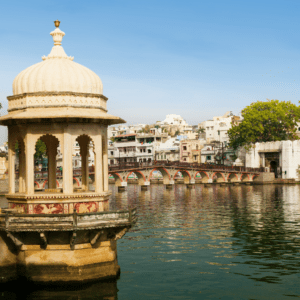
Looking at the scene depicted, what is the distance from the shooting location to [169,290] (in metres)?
17.2

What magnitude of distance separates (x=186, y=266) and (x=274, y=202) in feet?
109

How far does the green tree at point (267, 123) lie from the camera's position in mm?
96500

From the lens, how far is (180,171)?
9100 centimetres

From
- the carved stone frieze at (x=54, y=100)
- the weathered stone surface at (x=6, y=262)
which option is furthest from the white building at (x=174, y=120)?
the weathered stone surface at (x=6, y=262)

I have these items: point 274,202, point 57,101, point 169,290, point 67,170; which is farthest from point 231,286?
point 274,202

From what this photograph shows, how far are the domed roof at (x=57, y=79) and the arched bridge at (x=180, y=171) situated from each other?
205ft

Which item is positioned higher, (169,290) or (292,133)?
(292,133)

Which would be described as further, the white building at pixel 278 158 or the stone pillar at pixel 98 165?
the white building at pixel 278 158

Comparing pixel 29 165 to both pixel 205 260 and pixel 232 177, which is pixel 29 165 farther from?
pixel 232 177

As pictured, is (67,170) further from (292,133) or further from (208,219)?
(292,133)

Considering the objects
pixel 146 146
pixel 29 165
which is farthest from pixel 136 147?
pixel 29 165

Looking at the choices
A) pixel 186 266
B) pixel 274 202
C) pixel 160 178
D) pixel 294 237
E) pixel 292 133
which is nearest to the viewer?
pixel 186 266

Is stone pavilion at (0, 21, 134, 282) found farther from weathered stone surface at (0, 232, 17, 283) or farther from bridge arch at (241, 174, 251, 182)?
bridge arch at (241, 174, 251, 182)

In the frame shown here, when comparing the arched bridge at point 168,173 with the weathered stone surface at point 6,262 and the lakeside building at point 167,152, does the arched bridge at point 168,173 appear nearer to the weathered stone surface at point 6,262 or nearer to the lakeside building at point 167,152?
the lakeside building at point 167,152
